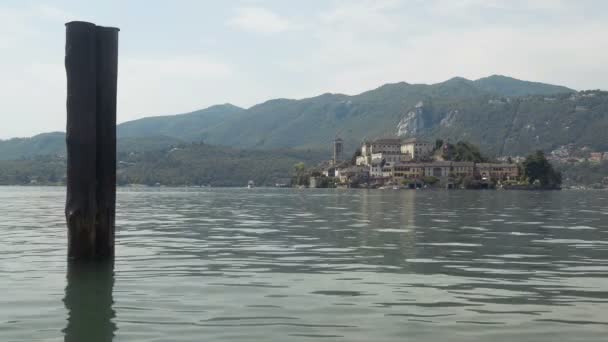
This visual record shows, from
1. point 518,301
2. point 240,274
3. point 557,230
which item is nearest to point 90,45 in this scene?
point 240,274

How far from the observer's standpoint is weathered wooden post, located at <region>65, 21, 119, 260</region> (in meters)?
18.0

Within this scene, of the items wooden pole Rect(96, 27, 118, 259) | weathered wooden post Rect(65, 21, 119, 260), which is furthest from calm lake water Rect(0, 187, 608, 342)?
wooden pole Rect(96, 27, 118, 259)

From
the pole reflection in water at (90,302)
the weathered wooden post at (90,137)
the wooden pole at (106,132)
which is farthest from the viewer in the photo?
the wooden pole at (106,132)

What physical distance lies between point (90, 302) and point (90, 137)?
4.41 m

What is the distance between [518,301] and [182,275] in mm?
9157

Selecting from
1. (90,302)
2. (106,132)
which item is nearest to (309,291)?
(90,302)

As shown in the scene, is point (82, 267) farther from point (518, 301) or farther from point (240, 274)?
point (518, 301)

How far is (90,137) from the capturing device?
1797 centimetres

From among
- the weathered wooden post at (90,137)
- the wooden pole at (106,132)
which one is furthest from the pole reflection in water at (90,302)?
the wooden pole at (106,132)

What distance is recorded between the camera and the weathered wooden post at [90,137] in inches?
707

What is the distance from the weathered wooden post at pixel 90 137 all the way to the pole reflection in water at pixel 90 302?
423mm

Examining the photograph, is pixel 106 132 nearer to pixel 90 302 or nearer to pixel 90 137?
pixel 90 137

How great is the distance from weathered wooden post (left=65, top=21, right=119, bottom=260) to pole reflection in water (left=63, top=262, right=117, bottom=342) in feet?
1.39

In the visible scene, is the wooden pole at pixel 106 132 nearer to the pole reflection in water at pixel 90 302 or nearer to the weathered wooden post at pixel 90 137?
the weathered wooden post at pixel 90 137
